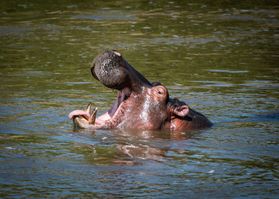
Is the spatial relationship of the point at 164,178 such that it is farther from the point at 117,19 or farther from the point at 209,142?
the point at 117,19

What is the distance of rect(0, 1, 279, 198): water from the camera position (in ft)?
21.1

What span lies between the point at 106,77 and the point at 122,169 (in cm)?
126

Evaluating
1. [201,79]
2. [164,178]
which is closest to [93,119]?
[164,178]

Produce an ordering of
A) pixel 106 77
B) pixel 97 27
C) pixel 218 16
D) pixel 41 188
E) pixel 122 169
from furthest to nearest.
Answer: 1. pixel 218 16
2. pixel 97 27
3. pixel 106 77
4. pixel 122 169
5. pixel 41 188

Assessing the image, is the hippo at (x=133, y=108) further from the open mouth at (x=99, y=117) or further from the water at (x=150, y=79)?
the water at (x=150, y=79)

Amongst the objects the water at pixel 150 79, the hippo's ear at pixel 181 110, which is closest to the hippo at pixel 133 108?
the hippo's ear at pixel 181 110

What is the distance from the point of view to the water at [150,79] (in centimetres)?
643

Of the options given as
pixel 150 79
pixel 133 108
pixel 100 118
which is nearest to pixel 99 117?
pixel 100 118

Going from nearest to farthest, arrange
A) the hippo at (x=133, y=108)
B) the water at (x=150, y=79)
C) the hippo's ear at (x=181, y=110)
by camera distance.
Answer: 1. the water at (x=150, y=79)
2. the hippo at (x=133, y=108)
3. the hippo's ear at (x=181, y=110)

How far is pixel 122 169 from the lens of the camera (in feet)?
22.0

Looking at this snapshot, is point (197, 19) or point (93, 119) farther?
point (197, 19)

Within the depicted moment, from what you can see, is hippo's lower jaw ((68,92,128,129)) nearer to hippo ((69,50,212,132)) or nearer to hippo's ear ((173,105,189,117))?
hippo ((69,50,212,132))

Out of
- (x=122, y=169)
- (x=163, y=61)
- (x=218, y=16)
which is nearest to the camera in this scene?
(x=122, y=169)

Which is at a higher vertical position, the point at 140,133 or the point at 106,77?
the point at 106,77
